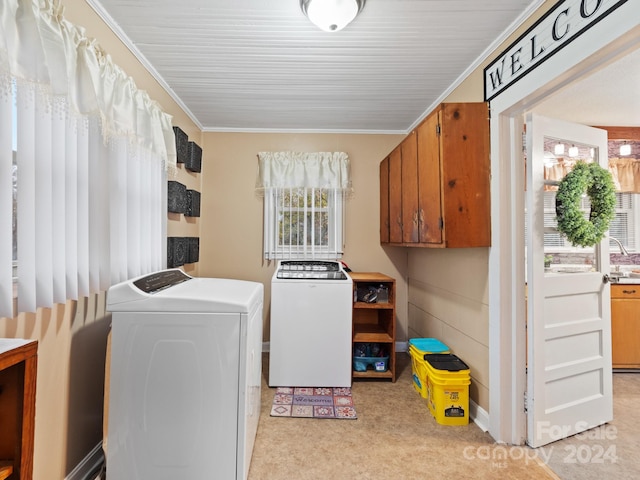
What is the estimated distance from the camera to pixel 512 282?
1857mm

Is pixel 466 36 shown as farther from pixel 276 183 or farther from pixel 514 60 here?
pixel 276 183

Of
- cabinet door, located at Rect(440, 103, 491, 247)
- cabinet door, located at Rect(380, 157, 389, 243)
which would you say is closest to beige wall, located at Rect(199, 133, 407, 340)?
cabinet door, located at Rect(380, 157, 389, 243)

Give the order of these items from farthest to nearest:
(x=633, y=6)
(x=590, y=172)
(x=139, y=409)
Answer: (x=590, y=172)
(x=139, y=409)
(x=633, y=6)

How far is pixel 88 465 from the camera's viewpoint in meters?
1.65

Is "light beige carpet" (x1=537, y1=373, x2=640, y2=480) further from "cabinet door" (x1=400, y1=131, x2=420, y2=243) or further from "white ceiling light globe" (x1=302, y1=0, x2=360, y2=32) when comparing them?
"white ceiling light globe" (x1=302, y1=0, x2=360, y2=32)

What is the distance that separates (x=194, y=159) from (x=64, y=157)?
5.89ft

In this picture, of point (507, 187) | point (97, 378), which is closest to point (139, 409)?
point (97, 378)

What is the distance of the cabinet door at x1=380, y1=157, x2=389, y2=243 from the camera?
3154mm

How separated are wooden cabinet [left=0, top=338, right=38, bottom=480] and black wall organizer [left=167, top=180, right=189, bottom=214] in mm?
1776

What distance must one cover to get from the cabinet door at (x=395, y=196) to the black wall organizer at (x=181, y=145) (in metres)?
1.89

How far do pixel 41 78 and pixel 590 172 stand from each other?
2.85 meters

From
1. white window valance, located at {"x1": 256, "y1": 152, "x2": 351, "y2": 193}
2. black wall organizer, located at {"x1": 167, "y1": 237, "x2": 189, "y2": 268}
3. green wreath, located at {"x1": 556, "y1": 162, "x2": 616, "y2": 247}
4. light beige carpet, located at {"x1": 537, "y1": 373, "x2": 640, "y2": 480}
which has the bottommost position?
light beige carpet, located at {"x1": 537, "y1": 373, "x2": 640, "y2": 480}

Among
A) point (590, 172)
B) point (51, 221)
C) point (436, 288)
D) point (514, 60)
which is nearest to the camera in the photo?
point (51, 221)

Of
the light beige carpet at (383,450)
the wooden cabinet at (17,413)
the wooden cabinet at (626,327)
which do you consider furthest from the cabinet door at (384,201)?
the wooden cabinet at (17,413)
